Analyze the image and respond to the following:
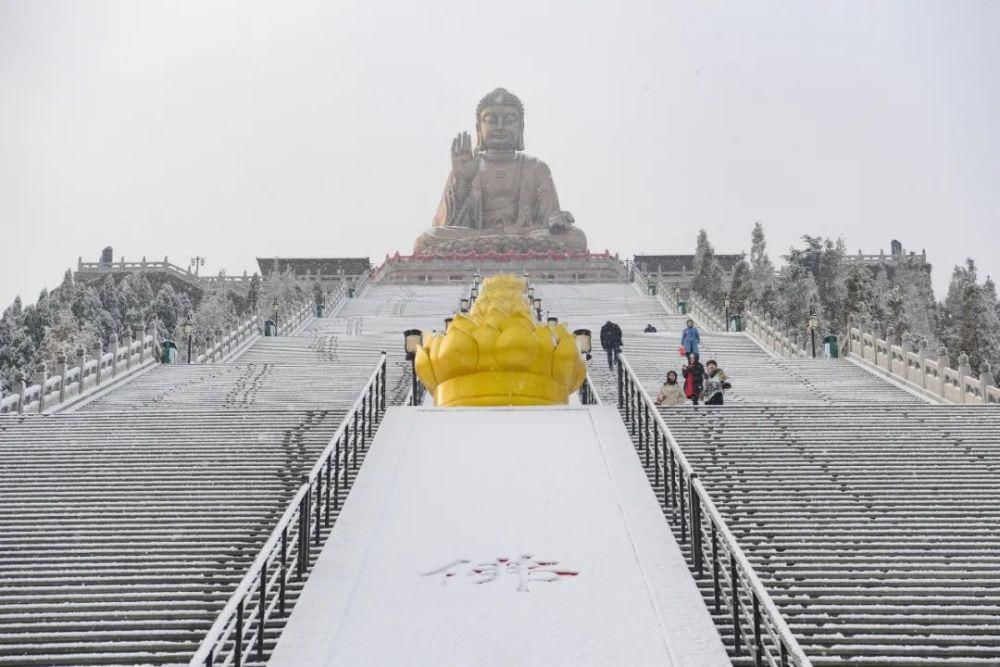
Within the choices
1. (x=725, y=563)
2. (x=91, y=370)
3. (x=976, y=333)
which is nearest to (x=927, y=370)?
(x=725, y=563)

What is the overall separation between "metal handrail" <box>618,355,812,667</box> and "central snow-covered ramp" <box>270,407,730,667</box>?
0.15 meters

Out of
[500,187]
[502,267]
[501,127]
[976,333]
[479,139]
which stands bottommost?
[976,333]

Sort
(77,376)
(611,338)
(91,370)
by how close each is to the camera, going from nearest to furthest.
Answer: (77,376)
(611,338)
(91,370)

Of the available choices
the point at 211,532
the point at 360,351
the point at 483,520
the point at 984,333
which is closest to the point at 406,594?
the point at 483,520

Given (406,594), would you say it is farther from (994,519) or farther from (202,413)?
(202,413)

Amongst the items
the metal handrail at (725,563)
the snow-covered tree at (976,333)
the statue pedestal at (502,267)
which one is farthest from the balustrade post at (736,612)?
the statue pedestal at (502,267)

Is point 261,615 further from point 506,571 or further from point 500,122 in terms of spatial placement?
point 500,122

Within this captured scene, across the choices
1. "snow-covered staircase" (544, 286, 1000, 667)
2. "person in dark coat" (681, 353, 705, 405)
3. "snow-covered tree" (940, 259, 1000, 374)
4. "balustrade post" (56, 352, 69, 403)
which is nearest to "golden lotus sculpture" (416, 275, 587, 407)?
"snow-covered staircase" (544, 286, 1000, 667)

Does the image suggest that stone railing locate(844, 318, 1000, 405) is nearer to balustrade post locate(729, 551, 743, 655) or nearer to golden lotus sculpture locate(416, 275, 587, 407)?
golden lotus sculpture locate(416, 275, 587, 407)

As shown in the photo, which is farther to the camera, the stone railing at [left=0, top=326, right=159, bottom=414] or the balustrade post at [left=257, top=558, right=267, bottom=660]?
the stone railing at [left=0, top=326, right=159, bottom=414]

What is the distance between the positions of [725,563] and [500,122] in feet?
123

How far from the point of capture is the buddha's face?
138 feet

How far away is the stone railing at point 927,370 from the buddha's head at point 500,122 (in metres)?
25.7

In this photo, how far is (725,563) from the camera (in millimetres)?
5664
